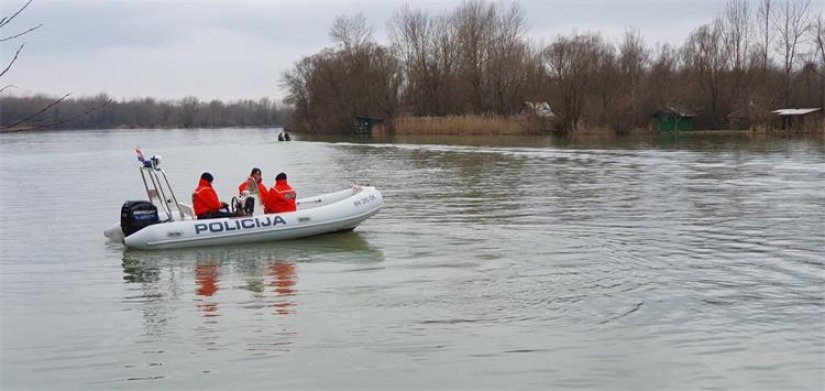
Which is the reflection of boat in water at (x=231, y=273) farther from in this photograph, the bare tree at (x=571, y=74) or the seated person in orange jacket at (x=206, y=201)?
the bare tree at (x=571, y=74)

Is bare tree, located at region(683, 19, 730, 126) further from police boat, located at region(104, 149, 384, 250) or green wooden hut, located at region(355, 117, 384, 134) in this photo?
police boat, located at region(104, 149, 384, 250)

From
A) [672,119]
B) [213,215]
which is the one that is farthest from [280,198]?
[672,119]

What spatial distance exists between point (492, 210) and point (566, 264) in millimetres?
5490

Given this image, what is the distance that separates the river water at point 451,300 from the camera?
623 centimetres

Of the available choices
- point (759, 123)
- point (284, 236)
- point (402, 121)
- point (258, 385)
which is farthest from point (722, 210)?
point (402, 121)

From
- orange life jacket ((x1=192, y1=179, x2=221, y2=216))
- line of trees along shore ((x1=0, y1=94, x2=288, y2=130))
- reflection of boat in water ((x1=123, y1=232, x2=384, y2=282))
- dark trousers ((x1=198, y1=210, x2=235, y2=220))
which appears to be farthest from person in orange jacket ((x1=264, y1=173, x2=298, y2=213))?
line of trees along shore ((x1=0, y1=94, x2=288, y2=130))

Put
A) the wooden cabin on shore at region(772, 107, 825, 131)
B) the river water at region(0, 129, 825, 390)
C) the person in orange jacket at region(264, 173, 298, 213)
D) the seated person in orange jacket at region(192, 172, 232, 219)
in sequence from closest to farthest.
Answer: the river water at region(0, 129, 825, 390), the seated person in orange jacket at region(192, 172, 232, 219), the person in orange jacket at region(264, 173, 298, 213), the wooden cabin on shore at region(772, 107, 825, 131)

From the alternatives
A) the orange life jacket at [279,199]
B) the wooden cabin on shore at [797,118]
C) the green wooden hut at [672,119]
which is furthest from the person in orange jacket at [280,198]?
the green wooden hut at [672,119]

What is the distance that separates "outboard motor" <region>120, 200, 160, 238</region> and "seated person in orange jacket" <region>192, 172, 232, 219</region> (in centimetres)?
69

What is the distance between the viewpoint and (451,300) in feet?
27.3

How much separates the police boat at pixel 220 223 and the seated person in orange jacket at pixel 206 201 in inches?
7.9

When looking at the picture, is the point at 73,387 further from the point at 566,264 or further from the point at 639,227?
the point at 639,227

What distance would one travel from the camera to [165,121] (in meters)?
144

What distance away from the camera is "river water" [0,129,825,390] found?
20.4 feet
